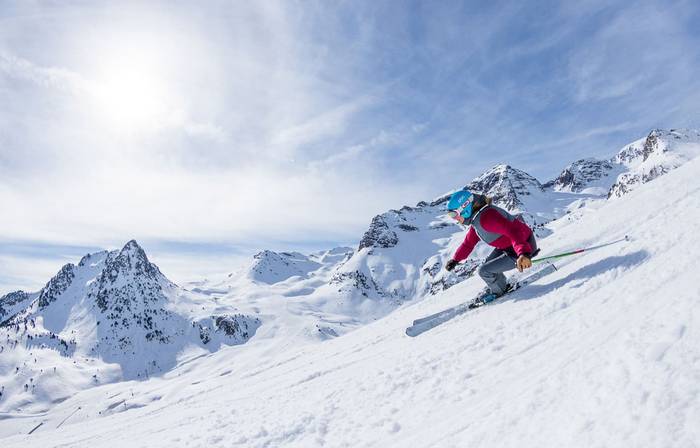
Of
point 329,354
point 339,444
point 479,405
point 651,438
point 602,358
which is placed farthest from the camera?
point 329,354

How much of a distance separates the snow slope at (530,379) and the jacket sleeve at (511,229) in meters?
1.03

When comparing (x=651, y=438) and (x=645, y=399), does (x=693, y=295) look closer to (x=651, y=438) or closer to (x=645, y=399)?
(x=645, y=399)

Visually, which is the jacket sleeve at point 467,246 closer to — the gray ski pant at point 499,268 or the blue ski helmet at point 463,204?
→ the gray ski pant at point 499,268

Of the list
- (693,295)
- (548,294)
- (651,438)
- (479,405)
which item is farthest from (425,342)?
(651,438)

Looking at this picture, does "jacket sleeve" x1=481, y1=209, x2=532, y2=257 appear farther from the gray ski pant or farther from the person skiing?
the gray ski pant

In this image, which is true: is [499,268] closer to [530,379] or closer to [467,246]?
[467,246]

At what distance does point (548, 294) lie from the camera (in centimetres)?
880

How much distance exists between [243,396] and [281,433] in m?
3.78

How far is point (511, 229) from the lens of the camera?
388 inches

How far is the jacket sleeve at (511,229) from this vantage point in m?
9.63

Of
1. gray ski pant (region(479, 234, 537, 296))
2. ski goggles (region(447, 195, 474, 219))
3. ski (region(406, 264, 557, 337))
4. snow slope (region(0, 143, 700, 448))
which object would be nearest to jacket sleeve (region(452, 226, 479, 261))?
gray ski pant (region(479, 234, 537, 296))

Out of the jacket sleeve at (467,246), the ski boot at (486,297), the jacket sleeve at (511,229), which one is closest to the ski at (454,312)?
the ski boot at (486,297)

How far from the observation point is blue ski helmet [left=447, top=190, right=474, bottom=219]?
1036 centimetres

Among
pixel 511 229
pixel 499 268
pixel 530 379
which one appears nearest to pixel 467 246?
pixel 499 268
